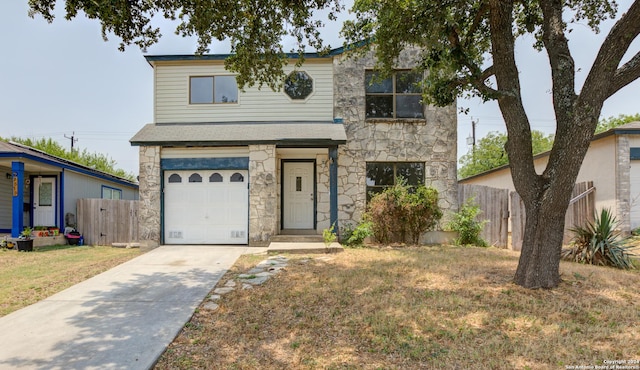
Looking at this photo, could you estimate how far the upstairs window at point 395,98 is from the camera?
10656 mm

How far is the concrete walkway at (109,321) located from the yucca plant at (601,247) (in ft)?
24.7

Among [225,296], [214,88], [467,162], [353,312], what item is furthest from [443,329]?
[467,162]

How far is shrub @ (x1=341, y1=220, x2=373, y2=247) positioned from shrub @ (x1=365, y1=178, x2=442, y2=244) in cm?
17

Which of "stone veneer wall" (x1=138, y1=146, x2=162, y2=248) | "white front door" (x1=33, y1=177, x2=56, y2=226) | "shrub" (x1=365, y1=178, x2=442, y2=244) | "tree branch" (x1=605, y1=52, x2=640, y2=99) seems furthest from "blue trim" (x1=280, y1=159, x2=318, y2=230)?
"white front door" (x1=33, y1=177, x2=56, y2=226)

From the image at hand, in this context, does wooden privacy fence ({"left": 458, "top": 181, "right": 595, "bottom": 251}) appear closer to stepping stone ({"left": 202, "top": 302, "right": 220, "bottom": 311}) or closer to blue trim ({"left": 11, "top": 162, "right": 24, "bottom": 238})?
stepping stone ({"left": 202, "top": 302, "right": 220, "bottom": 311})

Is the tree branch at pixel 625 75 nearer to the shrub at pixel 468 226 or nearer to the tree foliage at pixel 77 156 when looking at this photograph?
the shrub at pixel 468 226

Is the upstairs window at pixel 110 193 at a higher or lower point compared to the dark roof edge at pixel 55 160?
lower

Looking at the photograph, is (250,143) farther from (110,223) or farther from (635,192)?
(635,192)

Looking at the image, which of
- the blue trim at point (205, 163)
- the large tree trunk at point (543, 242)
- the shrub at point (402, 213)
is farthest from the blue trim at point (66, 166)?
the large tree trunk at point (543, 242)

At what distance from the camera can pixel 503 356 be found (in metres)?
3.26

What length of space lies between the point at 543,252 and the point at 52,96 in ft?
97.8

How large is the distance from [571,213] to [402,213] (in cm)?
456

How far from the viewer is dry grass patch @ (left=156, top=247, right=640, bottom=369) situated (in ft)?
10.8

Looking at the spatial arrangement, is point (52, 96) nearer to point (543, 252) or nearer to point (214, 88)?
point (214, 88)
